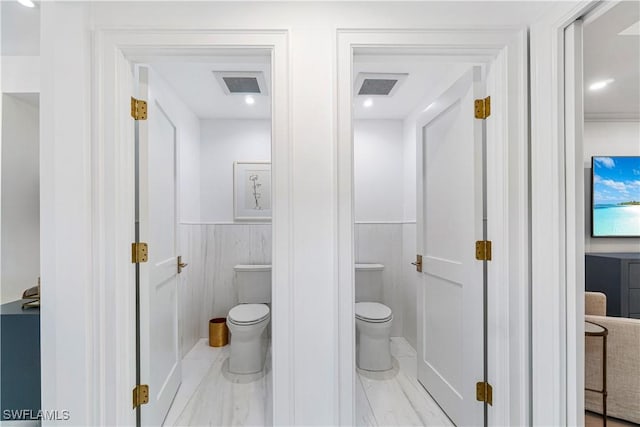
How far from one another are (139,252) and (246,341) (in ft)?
4.17

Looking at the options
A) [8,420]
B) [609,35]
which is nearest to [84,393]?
[8,420]

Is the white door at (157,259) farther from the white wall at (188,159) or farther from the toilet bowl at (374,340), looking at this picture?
the toilet bowl at (374,340)

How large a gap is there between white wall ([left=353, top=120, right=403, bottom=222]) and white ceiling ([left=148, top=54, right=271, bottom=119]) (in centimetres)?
105

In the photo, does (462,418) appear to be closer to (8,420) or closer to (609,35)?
(609,35)

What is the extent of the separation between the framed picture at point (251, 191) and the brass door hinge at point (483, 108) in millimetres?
2240

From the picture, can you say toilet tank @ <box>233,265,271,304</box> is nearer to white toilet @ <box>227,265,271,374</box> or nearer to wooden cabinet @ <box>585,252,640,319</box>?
white toilet @ <box>227,265,271,374</box>

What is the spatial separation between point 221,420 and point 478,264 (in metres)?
1.73

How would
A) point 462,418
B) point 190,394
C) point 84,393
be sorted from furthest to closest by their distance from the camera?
point 190,394
point 462,418
point 84,393

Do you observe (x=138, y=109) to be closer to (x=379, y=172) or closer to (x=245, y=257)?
(x=245, y=257)

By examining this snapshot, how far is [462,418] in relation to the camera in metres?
1.74

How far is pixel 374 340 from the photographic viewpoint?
102 inches

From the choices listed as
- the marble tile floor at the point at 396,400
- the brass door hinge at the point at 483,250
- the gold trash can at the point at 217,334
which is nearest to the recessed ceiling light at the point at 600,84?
the brass door hinge at the point at 483,250

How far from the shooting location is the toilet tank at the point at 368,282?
3105 mm

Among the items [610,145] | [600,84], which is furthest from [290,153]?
[610,145]
